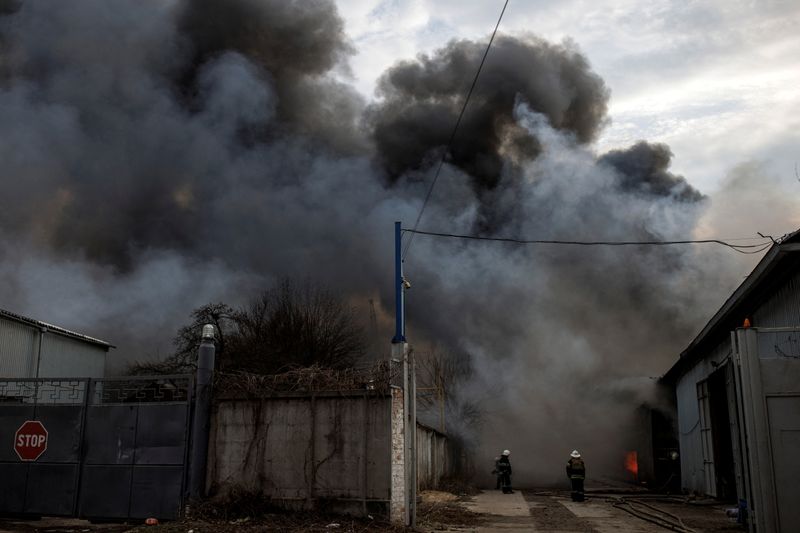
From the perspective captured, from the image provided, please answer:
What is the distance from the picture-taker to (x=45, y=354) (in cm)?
2745

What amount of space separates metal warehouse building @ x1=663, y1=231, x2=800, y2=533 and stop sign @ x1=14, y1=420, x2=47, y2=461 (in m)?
12.1

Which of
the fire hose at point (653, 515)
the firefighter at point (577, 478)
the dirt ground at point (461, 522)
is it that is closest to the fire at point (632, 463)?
the fire hose at point (653, 515)

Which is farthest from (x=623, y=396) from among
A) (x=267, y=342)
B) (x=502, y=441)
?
(x=267, y=342)

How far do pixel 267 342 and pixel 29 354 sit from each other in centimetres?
1330

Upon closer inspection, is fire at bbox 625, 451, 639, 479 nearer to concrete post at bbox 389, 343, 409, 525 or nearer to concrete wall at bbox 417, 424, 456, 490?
concrete wall at bbox 417, 424, 456, 490

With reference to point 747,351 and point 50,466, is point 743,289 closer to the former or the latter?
point 747,351

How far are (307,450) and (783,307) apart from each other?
923 centimetres

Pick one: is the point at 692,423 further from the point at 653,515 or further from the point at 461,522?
the point at 461,522

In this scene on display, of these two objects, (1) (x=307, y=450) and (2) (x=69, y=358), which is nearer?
(1) (x=307, y=450)

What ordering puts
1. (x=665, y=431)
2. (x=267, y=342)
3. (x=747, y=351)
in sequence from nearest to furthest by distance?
(x=747, y=351)
(x=665, y=431)
(x=267, y=342)

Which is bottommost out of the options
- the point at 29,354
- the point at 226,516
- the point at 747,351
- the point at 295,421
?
the point at 226,516

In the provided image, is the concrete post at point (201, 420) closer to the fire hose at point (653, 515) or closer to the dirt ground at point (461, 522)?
the dirt ground at point (461, 522)

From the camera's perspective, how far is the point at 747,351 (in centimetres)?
945

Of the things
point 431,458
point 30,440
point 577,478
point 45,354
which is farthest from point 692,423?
point 45,354
